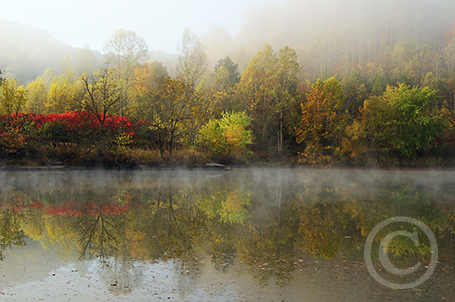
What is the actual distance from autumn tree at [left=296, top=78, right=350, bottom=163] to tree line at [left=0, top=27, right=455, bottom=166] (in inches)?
5.2

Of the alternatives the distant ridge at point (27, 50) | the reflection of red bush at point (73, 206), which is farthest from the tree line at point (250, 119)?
the distant ridge at point (27, 50)

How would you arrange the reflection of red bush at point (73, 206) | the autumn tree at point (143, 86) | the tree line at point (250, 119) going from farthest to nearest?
the autumn tree at point (143, 86) < the tree line at point (250, 119) < the reflection of red bush at point (73, 206)

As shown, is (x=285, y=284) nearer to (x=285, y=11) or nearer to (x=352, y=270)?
(x=352, y=270)

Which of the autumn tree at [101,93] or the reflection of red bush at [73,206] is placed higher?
the autumn tree at [101,93]

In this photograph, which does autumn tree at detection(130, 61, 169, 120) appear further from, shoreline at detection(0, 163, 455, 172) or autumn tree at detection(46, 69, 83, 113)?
shoreline at detection(0, 163, 455, 172)

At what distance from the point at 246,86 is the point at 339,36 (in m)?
58.5

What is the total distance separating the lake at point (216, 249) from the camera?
17.3ft

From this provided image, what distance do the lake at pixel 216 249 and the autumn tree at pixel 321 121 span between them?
83.7 ft

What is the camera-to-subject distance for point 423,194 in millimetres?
17906

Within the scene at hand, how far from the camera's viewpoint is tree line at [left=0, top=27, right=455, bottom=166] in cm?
2886

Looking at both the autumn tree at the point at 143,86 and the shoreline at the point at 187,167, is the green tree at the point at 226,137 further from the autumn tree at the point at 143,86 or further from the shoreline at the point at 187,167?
the autumn tree at the point at 143,86

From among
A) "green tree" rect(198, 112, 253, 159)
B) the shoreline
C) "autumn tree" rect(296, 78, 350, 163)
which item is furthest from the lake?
"autumn tree" rect(296, 78, 350, 163)

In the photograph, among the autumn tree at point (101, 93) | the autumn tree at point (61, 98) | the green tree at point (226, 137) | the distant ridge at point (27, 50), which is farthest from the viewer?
the distant ridge at point (27, 50)

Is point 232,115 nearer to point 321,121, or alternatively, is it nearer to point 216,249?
point 321,121
